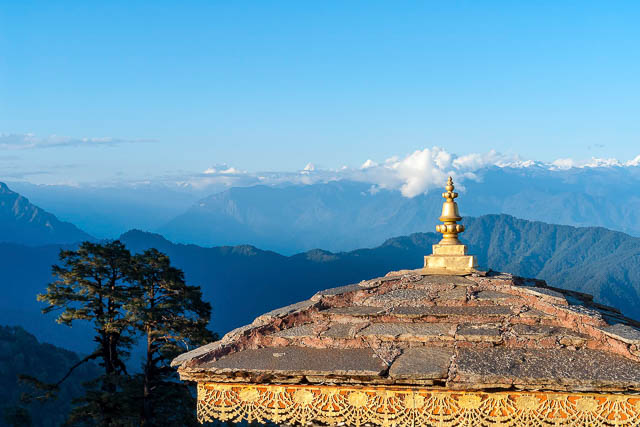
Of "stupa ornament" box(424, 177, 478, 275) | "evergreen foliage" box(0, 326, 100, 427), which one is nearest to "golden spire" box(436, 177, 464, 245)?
"stupa ornament" box(424, 177, 478, 275)

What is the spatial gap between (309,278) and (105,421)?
582ft

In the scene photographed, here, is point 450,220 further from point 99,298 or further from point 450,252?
point 99,298

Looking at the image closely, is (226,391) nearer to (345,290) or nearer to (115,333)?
(345,290)

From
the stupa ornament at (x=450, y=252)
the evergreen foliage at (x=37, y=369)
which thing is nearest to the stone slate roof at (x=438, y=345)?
the stupa ornament at (x=450, y=252)

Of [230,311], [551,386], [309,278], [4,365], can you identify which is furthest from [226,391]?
[309,278]

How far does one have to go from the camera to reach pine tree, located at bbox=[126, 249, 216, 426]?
1938cm

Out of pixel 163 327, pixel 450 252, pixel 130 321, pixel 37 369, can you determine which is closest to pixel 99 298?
pixel 130 321

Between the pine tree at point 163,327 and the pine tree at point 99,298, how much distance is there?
0.55m

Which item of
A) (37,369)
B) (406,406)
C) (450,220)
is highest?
(450,220)

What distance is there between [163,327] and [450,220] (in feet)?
42.8

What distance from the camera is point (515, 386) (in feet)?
18.5

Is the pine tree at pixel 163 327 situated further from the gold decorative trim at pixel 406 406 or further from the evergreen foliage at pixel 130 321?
the gold decorative trim at pixel 406 406

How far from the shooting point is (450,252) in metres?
9.40

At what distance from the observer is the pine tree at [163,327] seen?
63.6 ft
